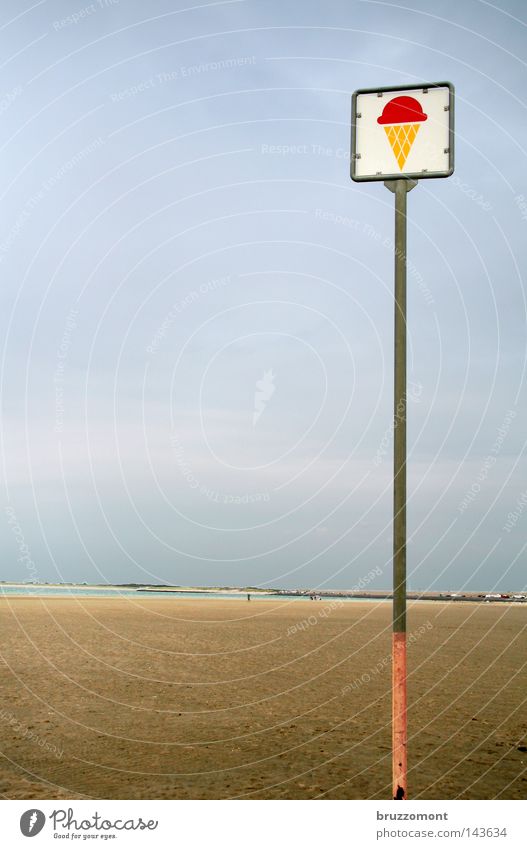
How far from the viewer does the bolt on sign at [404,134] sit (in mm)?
9930

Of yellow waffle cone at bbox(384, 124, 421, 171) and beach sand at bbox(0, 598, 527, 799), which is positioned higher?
yellow waffle cone at bbox(384, 124, 421, 171)

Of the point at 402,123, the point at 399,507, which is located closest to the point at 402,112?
the point at 402,123

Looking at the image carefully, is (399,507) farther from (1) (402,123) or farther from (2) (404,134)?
(1) (402,123)

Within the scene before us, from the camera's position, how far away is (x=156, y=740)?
47.4 feet

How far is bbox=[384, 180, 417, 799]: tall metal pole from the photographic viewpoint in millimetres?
9172

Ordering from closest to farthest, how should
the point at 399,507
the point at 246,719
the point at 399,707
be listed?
1. the point at 399,707
2. the point at 399,507
3. the point at 246,719

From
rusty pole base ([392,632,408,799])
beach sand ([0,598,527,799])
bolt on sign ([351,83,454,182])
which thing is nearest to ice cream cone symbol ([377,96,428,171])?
bolt on sign ([351,83,454,182])

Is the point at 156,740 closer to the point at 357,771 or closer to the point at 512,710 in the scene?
the point at 357,771

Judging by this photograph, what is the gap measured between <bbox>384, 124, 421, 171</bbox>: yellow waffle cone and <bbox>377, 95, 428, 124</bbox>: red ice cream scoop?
62 millimetres

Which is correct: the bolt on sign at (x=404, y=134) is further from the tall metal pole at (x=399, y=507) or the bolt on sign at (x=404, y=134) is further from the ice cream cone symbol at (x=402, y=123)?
the tall metal pole at (x=399, y=507)

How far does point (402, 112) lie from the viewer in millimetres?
10023

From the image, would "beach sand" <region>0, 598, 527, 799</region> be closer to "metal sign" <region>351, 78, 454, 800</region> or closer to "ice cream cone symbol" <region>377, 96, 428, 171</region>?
"metal sign" <region>351, 78, 454, 800</region>

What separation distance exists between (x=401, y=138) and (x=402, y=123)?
0.18 metres
